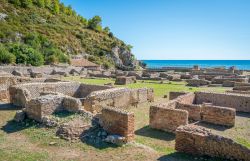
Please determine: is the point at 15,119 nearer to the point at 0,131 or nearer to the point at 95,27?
the point at 0,131

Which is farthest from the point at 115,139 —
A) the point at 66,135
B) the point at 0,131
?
the point at 0,131

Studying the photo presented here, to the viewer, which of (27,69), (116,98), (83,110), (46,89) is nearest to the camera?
(83,110)

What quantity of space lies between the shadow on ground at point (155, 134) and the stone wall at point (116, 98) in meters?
4.04

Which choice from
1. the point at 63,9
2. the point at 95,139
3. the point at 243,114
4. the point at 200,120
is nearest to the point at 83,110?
the point at 95,139

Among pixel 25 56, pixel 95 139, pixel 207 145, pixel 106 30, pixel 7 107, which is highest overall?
pixel 106 30

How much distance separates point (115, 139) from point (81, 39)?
89.9 m

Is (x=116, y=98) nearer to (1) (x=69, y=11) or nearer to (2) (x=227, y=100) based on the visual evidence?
(2) (x=227, y=100)

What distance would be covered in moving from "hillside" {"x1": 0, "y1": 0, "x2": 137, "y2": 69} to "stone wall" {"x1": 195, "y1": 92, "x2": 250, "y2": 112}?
50302mm

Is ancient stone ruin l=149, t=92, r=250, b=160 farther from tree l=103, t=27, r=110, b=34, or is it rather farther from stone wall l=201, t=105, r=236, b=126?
tree l=103, t=27, r=110, b=34

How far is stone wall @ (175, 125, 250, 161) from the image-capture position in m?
9.43

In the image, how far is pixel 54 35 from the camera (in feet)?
291

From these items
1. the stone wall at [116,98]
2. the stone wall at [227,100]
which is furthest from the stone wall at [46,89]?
the stone wall at [227,100]

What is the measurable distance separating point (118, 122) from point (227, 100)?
10.9m

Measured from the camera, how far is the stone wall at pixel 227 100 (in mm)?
18969
